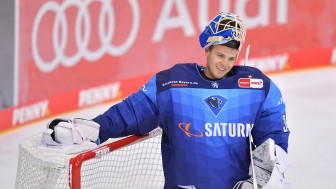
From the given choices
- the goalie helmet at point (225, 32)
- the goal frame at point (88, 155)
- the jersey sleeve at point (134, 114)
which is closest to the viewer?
the goal frame at point (88, 155)

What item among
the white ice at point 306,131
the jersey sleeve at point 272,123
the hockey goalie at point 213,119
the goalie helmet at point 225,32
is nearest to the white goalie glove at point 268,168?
the hockey goalie at point 213,119

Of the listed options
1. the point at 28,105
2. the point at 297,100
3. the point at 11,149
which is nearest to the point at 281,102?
the point at 11,149

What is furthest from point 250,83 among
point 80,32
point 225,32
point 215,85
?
point 80,32

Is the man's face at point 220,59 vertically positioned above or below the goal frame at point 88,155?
above

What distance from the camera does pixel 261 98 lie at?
10.0 ft

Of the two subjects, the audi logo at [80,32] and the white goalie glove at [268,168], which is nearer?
the white goalie glove at [268,168]

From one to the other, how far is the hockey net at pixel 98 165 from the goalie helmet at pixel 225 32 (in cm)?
47

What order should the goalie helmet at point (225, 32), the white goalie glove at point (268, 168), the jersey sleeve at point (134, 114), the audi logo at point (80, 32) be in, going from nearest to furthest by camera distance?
the white goalie glove at point (268, 168), the goalie helmet at point (225, 32), the jersey sleeve at point (134, 114), the audi logo at point (80, 32)

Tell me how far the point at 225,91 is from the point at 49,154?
0.71m

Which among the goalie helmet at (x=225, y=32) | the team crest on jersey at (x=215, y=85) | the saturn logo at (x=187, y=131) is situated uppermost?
the goalie helmet at (x=225, y=32)

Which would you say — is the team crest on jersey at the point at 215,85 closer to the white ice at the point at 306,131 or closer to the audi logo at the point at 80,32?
the white ice at the point at 306,131

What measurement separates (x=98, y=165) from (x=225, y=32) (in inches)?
28.0

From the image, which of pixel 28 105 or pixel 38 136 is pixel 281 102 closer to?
pixel 38 136

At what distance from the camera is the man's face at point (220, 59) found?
9.84 ft
